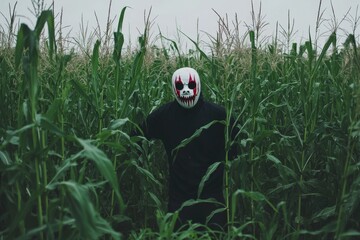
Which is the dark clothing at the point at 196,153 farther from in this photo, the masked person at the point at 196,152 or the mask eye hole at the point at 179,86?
the mask eye hole at the point at 179,86

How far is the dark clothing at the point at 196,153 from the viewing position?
4215 mm

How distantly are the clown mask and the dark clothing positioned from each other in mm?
118

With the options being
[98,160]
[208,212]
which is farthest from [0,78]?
[98,160]

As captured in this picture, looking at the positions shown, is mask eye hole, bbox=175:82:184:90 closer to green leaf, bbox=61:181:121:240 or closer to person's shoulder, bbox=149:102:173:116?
person's shoulder, bbox=149:102:173:116

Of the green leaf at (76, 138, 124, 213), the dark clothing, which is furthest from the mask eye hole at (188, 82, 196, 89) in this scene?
the green leaf at (76, 138, 124, 213)

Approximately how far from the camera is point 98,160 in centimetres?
238

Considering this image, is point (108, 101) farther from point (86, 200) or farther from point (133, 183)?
point (86, 200)

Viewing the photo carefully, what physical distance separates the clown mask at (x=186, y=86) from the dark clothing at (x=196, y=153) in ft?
0.39

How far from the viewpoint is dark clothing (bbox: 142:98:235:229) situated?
4215 millimetres

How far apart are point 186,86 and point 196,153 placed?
1.91 feet

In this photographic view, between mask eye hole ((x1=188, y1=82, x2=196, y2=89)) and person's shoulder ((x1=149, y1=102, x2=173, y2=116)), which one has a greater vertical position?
mask eye hole ((x1=188, y1=82, x2=196, y2=89))

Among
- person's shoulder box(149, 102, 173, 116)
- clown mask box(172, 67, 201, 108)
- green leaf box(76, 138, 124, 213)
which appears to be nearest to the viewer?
green leaf box(76, 138, 124, 213)

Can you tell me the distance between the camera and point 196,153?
13.9 feet

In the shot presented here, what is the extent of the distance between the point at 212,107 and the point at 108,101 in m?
1.12
